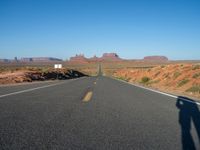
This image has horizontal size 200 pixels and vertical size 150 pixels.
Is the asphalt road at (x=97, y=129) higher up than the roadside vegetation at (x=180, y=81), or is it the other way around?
the asphalt road at (x=97, y=129)

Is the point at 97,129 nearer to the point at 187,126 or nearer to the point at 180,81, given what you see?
the point at 187,126

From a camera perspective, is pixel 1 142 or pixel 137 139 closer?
pixel 1 142

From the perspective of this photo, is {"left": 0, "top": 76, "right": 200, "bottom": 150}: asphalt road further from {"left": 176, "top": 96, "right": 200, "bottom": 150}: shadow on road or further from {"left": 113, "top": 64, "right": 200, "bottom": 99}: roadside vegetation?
{"left": 113, "top": 64, "right": 200, "bottom": 99}: roadside vegetation

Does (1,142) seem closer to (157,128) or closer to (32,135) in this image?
(32,135)

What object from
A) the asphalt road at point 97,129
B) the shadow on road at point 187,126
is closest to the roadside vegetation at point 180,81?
the shadow on road at point 187,126

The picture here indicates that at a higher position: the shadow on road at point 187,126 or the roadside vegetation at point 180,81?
the shadow on road at point 187,126

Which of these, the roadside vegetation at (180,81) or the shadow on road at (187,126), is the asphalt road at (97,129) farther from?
the roadside vegetation at (180,81)

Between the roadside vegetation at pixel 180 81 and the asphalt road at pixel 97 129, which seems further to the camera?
the roadside vegetation at pixel 180 81

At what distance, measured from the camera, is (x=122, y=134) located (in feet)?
15.4

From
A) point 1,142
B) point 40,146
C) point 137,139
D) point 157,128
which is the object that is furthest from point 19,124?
point 157,128

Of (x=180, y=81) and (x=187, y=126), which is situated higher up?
(x=187, y=126)

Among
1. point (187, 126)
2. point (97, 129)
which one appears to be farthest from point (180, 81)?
point (97, 129)

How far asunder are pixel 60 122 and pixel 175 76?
21921 mm

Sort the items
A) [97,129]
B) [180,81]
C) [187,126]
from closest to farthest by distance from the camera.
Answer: [97,129]
[187,126]
[180,81]
